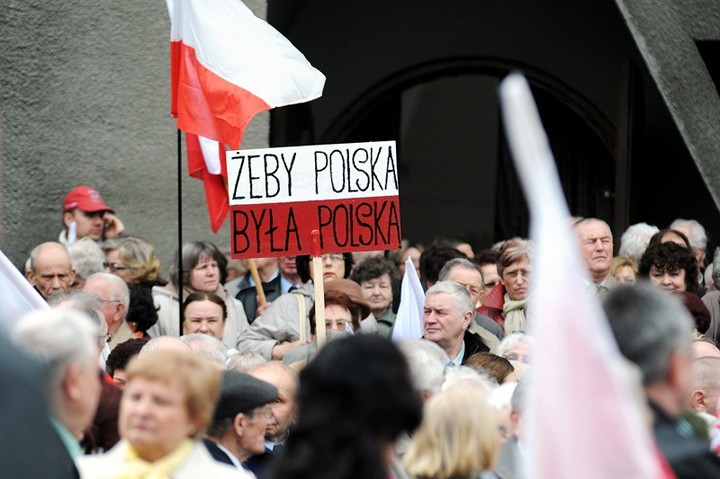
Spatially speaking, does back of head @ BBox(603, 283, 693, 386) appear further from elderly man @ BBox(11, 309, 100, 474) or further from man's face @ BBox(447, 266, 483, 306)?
man's face @ BBox(447, 266, 483, 306)

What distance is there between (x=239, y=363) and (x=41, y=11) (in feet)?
20.4

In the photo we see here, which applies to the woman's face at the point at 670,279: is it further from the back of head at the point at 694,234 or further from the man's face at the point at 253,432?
the man's face at the point at 253,432

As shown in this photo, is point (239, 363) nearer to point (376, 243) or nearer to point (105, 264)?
point (376, 243)

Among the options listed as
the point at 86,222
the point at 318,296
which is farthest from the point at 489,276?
the point at 318,296

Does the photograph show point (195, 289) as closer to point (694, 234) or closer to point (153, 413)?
point (694, 234)

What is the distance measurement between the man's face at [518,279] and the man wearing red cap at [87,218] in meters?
3.28

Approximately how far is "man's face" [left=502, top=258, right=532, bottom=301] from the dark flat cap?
163 inches

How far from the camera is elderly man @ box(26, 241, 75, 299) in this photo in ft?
30.2

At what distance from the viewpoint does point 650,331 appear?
377cm

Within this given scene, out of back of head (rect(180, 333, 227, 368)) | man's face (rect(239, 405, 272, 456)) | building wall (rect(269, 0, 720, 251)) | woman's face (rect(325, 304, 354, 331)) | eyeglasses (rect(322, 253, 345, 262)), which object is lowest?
man's face (rect(239, 405, 272, 456))

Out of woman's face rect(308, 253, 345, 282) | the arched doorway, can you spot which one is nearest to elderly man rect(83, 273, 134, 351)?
woman's face rect(308, 253, 345, 282)

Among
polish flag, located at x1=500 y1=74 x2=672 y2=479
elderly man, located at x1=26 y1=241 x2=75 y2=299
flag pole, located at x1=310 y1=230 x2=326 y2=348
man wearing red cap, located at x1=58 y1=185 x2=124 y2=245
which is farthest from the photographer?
man wearing red cap, located at x1=58 y1=185 x2=124 y2=245

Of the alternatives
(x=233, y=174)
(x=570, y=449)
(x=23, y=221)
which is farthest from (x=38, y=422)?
(x=23, y=221)

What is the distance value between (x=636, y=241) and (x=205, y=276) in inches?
111
